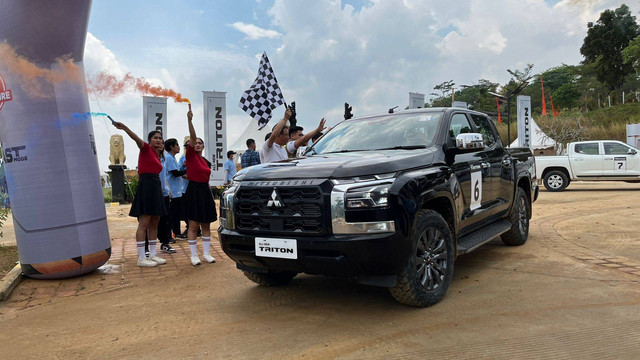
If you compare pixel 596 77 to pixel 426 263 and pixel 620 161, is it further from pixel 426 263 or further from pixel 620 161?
pixel 426 263

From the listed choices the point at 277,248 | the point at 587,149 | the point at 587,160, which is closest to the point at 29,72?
the point at 277,248

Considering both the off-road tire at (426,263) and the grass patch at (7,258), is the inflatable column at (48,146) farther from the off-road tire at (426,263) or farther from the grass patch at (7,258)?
the off-road tire at (426,263)

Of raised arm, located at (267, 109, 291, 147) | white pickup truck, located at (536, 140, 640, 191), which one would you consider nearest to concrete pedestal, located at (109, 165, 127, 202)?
raised arm, located at (267, 109, 291, 147)

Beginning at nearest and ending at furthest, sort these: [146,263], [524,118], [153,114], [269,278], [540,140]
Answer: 1. [269,278]
2. [146,263]
3. [153,114]
4. [524,118]
5. [540,140]

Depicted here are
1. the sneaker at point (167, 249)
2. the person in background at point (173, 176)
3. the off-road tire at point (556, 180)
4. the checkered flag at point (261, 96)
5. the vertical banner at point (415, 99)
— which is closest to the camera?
the sneaker at point (167, 249)

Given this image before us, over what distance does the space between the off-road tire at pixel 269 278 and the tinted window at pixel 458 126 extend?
2.14m

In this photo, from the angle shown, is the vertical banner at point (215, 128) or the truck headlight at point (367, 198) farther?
the vertical banner at point (215, 128)

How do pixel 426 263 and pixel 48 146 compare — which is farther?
pixel 48 146

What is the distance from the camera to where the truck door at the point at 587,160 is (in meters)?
14.0

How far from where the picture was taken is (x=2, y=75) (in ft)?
15.2

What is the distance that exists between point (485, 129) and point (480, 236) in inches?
61.2

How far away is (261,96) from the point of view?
11.3 metres

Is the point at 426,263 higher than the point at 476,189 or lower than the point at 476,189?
lower

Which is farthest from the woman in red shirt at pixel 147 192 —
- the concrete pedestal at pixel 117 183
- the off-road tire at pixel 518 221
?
the concrete pedestal at pixel 117 183
